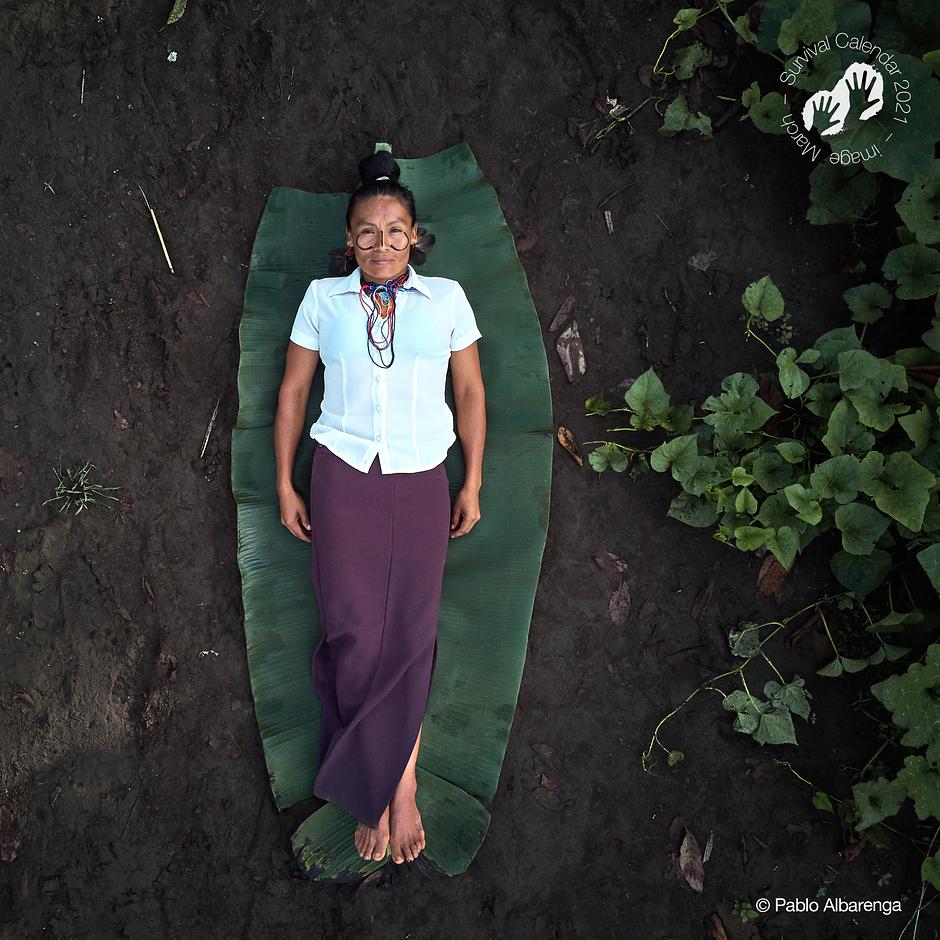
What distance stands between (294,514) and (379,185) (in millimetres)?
1230

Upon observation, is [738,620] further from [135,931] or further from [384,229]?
[135,931]

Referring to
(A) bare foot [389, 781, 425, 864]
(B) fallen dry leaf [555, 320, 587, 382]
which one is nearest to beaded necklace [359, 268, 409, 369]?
(B) fallen dry leaf [555, 320, 587, 382]

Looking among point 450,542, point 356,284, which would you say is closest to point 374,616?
point 450,542

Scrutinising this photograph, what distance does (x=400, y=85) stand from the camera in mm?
3117

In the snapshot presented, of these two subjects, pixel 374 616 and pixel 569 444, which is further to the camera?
pixel 569 444

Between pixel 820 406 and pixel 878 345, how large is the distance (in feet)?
1.54

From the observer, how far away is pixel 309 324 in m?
2.81

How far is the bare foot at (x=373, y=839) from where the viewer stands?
279 cm

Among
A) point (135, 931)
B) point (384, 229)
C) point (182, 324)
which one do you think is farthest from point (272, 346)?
point (135, 931)

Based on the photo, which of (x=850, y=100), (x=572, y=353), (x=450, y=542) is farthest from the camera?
(x=572, y=353)

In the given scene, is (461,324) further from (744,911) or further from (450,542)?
(744,911)

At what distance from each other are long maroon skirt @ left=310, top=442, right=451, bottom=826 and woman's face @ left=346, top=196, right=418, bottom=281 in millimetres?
693

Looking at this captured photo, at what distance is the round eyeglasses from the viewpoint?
8.68ft

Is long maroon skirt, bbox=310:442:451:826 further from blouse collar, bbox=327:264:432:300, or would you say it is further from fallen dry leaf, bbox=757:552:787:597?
fallen dry leaf, bbox=757:552:787:597
